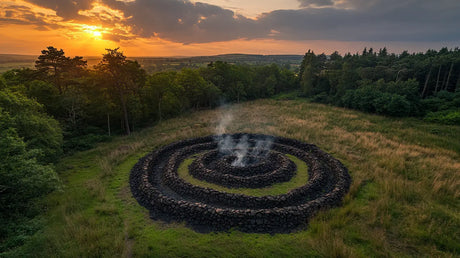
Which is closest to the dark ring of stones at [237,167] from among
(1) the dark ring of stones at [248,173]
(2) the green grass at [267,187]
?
(1) the dark ring of stones at [248,173]

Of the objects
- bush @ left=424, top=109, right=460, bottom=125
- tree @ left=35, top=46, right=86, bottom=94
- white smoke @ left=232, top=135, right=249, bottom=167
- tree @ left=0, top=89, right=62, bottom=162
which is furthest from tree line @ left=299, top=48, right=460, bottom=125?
tree @ left=35, top=46, right=86, bottom=94

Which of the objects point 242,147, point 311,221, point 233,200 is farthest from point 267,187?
point 242,147

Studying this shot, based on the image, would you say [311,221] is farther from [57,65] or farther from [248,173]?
[57,65]

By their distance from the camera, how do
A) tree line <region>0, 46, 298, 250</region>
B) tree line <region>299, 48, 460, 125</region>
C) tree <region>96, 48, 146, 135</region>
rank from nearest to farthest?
tree line <region>0, 46, 298, 250</region>
tree <region>96, 48, 146, 135</region>
tree line <region>299, 48, 460, 125</region>

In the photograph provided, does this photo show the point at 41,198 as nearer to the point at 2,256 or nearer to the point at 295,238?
the point at 2,256

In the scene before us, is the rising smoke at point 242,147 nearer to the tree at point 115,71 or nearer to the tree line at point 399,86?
the tree at point 115,71

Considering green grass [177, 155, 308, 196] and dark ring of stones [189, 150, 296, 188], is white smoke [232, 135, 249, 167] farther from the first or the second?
green grass [177, 155, 308, 196]
